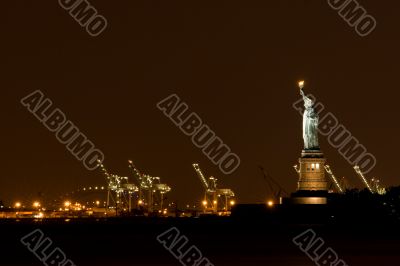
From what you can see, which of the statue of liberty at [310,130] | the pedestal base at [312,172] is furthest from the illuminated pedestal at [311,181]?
the statue of liberty at [310,130]

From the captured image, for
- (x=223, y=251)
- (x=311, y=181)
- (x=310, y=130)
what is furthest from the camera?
(x=310, y=130)

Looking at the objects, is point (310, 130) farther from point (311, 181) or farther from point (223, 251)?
point (223, 251)

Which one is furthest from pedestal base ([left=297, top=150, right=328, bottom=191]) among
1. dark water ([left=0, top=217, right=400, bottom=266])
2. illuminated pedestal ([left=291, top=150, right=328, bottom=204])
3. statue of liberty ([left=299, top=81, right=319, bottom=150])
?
dark water ([left=0, top=217, right=400, bottom=266])

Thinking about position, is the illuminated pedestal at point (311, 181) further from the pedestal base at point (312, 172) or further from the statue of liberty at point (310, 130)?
the statue of liberty at point (310, 130)

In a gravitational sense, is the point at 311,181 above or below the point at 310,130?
below

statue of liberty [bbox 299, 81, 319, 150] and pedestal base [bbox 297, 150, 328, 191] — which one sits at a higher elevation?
statue of liberty [bbox 299, 81, 319, 150]

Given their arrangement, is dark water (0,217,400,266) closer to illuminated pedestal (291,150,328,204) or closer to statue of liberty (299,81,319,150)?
illuminated pedestal (291,150,328,204)

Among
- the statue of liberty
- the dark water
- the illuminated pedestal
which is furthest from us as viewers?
the statue of liberty

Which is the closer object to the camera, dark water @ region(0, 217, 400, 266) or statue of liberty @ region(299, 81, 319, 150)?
dark water @ region(0, 217, 400, 266)

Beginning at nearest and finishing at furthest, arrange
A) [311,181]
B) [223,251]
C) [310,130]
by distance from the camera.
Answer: [223,251] → [311,181] → [310,130]

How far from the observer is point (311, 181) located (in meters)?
139

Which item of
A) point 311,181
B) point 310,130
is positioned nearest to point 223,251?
point 311,181

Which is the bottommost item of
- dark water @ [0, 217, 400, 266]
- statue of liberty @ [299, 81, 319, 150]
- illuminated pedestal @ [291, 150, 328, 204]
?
dark water @ [0, 217, 400, 266]

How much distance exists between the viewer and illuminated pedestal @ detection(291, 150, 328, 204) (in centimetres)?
13938
